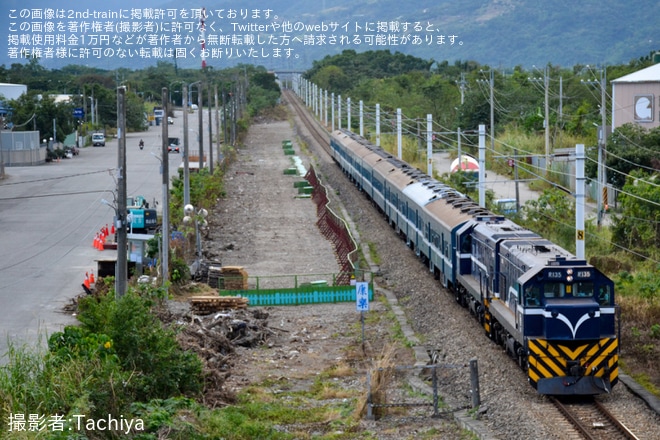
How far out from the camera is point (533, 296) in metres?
19.1

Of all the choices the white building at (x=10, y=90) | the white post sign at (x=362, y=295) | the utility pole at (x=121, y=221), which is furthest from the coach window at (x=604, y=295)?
the white building at (x=10, y=90)

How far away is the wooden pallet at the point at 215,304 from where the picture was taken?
27.9m

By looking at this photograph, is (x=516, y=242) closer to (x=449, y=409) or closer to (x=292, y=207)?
(x=449, y=409)

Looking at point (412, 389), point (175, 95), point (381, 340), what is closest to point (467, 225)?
point (381, 340)

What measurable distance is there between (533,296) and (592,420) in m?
2.60

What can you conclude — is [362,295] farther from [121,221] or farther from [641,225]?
[641,225]

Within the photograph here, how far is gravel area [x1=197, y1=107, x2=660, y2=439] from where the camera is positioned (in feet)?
58.5

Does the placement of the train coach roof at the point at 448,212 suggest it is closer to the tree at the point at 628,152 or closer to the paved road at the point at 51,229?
the paved road at the point at 51,229

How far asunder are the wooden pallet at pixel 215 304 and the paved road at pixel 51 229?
3.93 meters

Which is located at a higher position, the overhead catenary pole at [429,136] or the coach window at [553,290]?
the overhead catenary pole at [429,136]

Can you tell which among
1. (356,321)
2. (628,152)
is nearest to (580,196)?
(356,321)

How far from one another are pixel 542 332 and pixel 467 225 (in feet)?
26.5

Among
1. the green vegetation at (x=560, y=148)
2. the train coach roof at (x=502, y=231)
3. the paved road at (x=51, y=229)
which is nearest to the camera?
the train coach roof at (x=502, y=231)

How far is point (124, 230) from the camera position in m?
22.7
